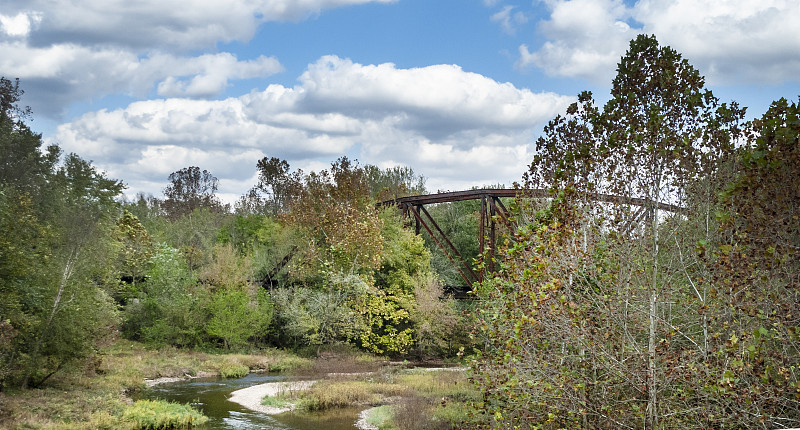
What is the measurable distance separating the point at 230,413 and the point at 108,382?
661 cm

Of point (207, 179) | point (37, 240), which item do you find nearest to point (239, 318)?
point (37, 240)

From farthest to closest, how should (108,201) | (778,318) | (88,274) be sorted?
1. (108,201)
2. (88,274)
3. (778,318)

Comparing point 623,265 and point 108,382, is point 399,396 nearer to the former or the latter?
point 108,382

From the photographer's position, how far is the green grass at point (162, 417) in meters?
19.6

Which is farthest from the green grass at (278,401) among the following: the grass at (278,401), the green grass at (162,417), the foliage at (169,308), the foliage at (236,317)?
the foliage at (169,308)

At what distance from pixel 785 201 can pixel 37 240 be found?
2045 centimetres

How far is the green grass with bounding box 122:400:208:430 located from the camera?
773 inches

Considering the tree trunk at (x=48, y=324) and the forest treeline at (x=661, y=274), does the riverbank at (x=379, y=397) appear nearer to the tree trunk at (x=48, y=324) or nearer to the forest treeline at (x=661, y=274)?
the tree trunk at (x=48, y=324)

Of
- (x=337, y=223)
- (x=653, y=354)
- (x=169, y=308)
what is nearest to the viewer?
(x=653, y=354)

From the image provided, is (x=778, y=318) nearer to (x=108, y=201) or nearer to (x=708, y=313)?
(x=708, y=313)

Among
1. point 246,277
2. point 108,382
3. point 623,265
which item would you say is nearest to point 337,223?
point 246,277

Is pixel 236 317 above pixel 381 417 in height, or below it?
above

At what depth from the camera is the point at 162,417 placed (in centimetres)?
1995

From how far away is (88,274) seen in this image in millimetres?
24016
